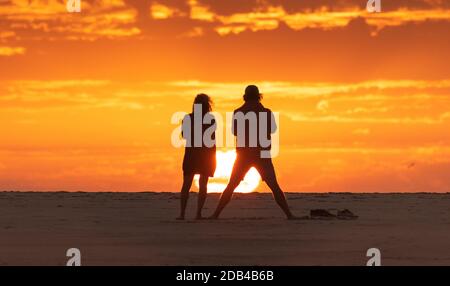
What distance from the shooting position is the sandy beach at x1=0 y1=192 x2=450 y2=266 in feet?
43.3

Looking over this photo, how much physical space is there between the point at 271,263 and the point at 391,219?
8.36 metres

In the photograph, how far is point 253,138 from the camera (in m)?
20.0

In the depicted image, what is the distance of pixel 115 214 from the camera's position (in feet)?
73.5

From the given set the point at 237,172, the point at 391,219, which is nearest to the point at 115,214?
the point at 237,172

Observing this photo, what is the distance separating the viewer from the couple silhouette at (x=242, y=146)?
65.5 feet

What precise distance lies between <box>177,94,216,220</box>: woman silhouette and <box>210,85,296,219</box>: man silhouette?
1.37 feet

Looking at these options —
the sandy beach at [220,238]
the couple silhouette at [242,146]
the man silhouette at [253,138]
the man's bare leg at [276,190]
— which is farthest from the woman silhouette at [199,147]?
the man's bare leg at [276,190]

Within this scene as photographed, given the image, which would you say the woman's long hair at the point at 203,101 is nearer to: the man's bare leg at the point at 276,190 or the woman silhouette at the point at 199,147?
the woman silhouette at the point at 199,147

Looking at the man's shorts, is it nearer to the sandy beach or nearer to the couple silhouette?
the couple silhouette

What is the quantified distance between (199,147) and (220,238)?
446 centimetres

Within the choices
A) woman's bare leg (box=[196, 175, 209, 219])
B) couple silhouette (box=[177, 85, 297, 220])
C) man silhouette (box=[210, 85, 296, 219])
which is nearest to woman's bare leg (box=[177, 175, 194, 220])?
couple silhouette (box=[177, 85, 297, 220])

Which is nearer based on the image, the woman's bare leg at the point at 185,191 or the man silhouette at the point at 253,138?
the man silhouette at the point at 253,138
